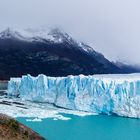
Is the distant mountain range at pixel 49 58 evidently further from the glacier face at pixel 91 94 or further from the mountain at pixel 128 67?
the glacier face at pixel 91 94

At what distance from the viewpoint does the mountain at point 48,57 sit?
6201 centimetres

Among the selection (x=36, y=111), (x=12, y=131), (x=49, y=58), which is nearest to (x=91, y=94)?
(x=36, y=111)

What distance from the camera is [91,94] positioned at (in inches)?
1043

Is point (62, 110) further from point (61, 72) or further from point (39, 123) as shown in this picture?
point (61, 72)

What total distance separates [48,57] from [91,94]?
39323 mm

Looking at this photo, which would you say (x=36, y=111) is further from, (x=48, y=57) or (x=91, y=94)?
(x=48, y=57)

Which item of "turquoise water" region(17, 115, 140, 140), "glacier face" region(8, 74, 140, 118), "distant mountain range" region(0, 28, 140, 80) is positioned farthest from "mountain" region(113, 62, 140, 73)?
"turquoise water" region(17, 115, 140, 140)

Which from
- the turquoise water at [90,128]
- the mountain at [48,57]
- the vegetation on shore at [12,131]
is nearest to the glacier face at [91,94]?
the turquoise water at [90,128]

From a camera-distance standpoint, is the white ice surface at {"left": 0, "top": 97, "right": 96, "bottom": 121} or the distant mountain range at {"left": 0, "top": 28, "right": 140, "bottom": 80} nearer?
the white ice surface at {"left": 0, "top": 97, "right": 96, "bottom": 121}

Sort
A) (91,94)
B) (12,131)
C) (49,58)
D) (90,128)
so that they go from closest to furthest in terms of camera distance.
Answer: (12,131) < (90,128) < (91,94) < (49,58)

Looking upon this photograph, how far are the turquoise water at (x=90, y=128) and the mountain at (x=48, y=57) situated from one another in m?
36.5

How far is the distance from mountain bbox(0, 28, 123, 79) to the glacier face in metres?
30.6

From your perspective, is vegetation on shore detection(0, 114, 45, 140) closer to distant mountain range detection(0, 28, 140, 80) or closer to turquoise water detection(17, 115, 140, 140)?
turquoise water detection(17, 115, 140, 140)

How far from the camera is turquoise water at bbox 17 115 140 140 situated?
1966cm
